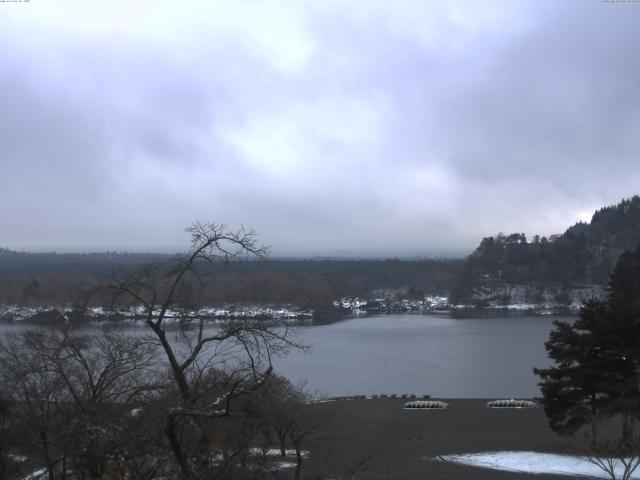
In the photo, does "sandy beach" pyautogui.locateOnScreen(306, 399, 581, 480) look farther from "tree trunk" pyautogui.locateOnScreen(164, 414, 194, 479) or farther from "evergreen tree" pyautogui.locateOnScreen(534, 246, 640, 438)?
"tree trunk" pyautogui.locateOnScreen(164, 414, 194, 479)

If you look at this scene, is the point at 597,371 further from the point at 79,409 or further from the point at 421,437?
the point at 79,409

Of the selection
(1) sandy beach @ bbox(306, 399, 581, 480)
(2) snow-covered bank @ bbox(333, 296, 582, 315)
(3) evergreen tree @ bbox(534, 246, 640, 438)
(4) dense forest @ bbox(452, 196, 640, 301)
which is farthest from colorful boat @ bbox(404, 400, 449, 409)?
(4) dense forest @ bbox(452, 196, 640, 301)

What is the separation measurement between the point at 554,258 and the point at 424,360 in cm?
4101

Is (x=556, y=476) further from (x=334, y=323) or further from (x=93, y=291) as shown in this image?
(x=334, y=323)

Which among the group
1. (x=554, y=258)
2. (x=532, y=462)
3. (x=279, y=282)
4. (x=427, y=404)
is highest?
(x=554, y=258)

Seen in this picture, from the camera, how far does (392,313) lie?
174ft

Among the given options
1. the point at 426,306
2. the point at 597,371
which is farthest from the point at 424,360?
the point at 426,306

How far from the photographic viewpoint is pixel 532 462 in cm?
918

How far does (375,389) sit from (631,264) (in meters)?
9.29

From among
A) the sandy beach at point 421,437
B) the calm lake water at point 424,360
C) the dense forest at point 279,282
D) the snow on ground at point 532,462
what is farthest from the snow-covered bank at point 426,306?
the snow on ground at point 532,462

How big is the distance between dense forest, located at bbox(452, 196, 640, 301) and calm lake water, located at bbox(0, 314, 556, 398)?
21.9 metres

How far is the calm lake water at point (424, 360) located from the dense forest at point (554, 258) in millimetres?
21883

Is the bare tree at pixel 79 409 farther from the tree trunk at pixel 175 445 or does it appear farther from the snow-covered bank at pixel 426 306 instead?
the snow-covered bank at pixel 426 306

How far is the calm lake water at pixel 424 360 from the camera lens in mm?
18641
